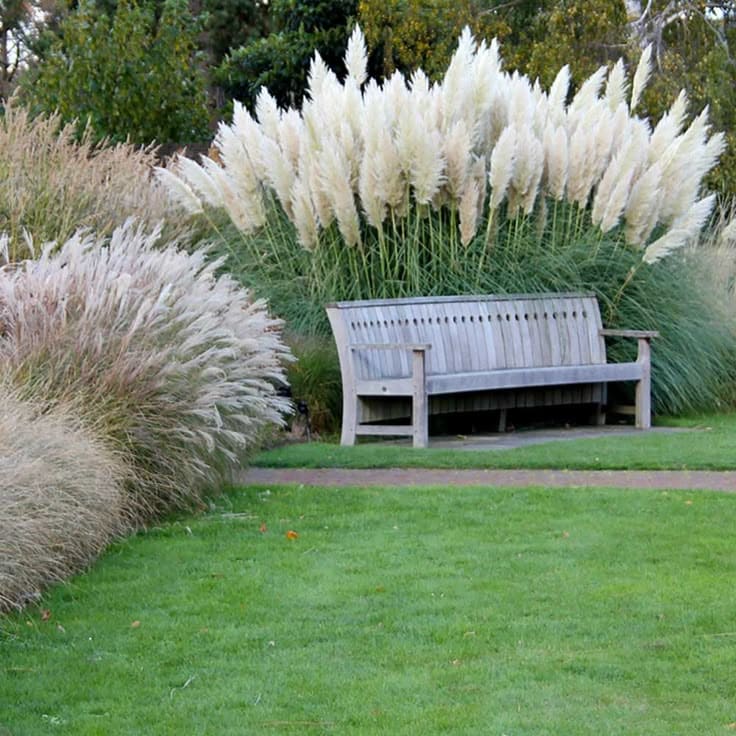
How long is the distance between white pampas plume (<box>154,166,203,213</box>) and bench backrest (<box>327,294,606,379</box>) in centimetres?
212

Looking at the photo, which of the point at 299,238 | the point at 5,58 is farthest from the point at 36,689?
the point at 5,58

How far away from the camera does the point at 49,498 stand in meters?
6.31

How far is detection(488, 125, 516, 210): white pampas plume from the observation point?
39.6ft

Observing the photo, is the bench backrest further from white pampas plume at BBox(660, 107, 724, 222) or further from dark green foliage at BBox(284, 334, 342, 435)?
white pampas plume at BBox(660, 107, 724, 222)

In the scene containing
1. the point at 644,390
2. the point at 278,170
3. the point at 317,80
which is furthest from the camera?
the point at 317,80

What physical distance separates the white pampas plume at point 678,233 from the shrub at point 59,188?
3.97 meters

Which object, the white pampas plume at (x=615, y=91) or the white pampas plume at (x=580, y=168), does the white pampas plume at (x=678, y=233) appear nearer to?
the white pampas plume at (x=580, y=168)

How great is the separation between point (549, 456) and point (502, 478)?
92cm

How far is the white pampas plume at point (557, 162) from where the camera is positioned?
12586mm

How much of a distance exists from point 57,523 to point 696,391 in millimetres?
7481

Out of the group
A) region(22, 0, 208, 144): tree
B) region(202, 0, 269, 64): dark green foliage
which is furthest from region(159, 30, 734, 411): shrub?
region(202, 0, 269, 64): dark green foliage

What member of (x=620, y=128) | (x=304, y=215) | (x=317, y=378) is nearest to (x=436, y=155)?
(x=304, y=215)

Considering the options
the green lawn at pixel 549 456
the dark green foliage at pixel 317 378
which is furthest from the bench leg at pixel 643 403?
the dark green foliage at pixel 317 378

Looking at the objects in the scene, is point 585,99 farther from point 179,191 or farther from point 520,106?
point 179,191
